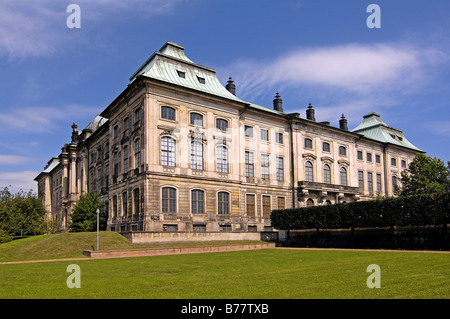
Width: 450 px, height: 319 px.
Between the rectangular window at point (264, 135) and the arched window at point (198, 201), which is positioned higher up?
the rectangular window at point (264, 135)

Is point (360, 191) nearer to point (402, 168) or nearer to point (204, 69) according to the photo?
point (402, 168)

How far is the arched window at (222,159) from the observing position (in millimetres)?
46688

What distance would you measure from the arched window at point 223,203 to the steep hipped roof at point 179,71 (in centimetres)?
1183

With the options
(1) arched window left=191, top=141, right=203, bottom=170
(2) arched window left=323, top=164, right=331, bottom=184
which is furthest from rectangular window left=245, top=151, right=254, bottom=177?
(2) arched window left=323, top=164, right=331, bottom=184

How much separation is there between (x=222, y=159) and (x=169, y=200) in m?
8.92

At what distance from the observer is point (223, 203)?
151 ft

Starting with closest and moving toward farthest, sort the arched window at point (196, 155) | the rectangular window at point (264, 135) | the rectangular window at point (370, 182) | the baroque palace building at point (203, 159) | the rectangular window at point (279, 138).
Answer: the baroque palace building at point (203, 159)
the arched window at point (196, 155)
the rectangular window at point (264, 135)
the rectangular window at point (279, 138)
the rectangular window at point (370, 182)

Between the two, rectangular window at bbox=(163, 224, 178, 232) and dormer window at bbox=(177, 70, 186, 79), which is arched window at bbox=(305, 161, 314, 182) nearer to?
dormer window at bbox=(177, 70, 186, 79)

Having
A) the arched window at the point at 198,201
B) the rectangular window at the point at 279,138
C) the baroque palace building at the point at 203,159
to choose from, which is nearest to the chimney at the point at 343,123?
the baroque palace building at the point at 203,159

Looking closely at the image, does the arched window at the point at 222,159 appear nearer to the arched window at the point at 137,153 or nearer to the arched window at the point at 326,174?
the arched window at the point at 137,153

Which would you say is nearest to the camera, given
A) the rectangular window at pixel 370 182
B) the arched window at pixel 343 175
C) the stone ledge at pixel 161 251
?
the stone ledge at pixel 161 251

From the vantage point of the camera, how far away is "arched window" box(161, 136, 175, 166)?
1661 inches

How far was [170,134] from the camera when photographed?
140ft

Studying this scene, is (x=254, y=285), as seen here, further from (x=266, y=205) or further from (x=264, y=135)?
(x=264, y=135)
